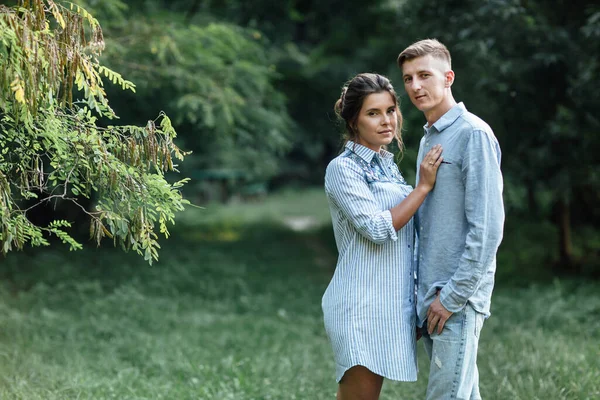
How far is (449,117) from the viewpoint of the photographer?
9.85 ft

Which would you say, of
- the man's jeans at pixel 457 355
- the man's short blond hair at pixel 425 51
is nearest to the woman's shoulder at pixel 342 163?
the man's short blond hair at pixel 425 51

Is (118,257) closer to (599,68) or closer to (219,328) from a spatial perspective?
(219,328)

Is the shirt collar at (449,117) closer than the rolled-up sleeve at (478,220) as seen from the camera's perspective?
No

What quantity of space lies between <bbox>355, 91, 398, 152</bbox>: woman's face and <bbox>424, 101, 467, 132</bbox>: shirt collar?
0.73 ft

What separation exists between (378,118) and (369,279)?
2.40 feet

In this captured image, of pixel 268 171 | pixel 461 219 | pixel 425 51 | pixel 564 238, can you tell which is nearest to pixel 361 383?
pixel 461 219

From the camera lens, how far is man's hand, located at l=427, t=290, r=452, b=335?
2861 mm

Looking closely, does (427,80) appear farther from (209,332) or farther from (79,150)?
(209,332)

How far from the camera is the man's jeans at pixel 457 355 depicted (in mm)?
2873

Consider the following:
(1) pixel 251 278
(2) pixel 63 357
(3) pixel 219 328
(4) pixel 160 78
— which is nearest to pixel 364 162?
(2) pixel 63 357

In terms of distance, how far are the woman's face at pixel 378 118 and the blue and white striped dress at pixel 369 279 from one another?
0.07 meters

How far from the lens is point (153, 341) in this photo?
262 inches

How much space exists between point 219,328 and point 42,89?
504cm

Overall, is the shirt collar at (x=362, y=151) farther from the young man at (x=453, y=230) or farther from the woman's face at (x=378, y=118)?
the young man at (x=453, y=230)
